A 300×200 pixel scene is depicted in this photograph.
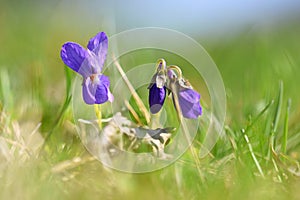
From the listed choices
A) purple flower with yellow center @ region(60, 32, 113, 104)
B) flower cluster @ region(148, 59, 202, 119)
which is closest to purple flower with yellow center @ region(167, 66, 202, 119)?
flower cluster @ region(148, 59, 202, 119)

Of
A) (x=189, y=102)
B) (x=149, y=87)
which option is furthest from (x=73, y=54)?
(x=189, y=102)

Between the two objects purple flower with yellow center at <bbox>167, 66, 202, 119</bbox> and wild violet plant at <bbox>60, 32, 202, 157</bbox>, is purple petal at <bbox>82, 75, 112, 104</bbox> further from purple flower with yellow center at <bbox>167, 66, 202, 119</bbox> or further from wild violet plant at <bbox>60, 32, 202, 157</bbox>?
purple flower with yellow center at <bbox>167, 66, 202, 119</bbox>

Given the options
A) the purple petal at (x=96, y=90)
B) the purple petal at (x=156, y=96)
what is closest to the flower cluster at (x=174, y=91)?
the purple petal at (x=156, y=96)

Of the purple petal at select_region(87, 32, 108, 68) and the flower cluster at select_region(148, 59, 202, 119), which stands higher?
the purple petal at select_region(87, 32, 108, 68)

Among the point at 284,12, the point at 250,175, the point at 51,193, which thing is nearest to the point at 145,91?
the point at 250,175

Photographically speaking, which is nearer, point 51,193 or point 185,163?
point 51,193

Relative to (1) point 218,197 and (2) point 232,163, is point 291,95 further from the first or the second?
(1) point 218,197
